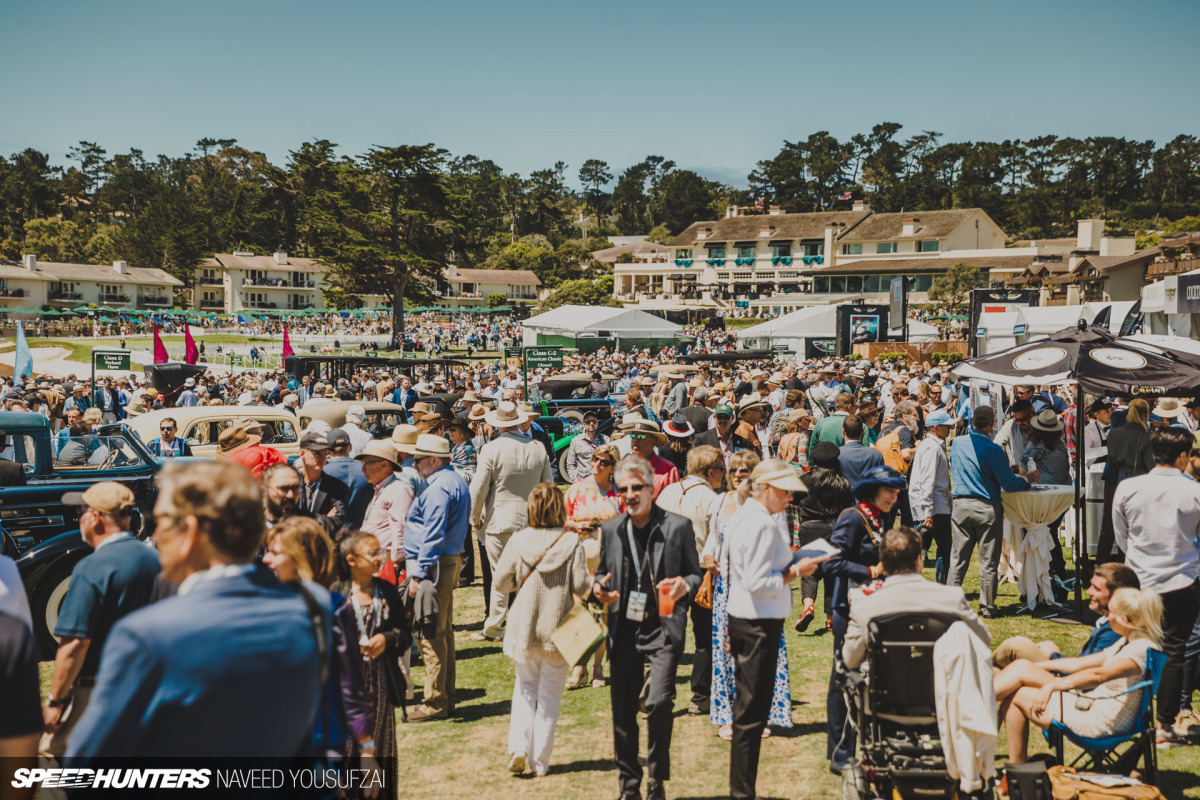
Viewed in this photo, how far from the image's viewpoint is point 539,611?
5.05 metres

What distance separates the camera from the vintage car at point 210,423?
11.8 m

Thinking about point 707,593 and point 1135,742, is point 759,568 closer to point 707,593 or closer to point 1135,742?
point 707,593

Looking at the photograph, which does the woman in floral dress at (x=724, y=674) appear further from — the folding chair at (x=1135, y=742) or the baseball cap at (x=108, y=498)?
the baseball cap at (x=108, y=498)

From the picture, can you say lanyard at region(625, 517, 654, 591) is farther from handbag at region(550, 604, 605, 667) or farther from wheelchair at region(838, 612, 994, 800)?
wheelchair at region(838, 612, 994, 800)

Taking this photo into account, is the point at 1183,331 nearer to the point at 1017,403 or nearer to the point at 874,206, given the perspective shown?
the point at 1017,403

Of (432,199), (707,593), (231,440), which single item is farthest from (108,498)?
(432,199)

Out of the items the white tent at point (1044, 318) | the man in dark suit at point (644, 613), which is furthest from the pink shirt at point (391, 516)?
the white tent at point (1044, 318)

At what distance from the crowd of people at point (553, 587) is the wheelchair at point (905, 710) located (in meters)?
0.13

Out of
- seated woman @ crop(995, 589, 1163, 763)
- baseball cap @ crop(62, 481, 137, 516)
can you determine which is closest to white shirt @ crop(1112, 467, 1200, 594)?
seated woman @ crop(995, 589, 1163, 763)

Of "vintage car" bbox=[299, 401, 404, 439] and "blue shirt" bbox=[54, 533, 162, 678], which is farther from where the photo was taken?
"vintage car" bbox=[299, 401, 404, 439]

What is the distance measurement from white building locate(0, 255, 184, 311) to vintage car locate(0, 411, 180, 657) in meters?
87.2

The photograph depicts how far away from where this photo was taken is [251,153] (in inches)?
5074

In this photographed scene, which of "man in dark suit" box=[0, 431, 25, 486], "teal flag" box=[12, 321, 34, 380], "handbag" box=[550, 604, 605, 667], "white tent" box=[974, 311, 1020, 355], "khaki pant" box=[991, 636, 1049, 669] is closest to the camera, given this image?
"handbag" box=[550, 604, 605, 667]
